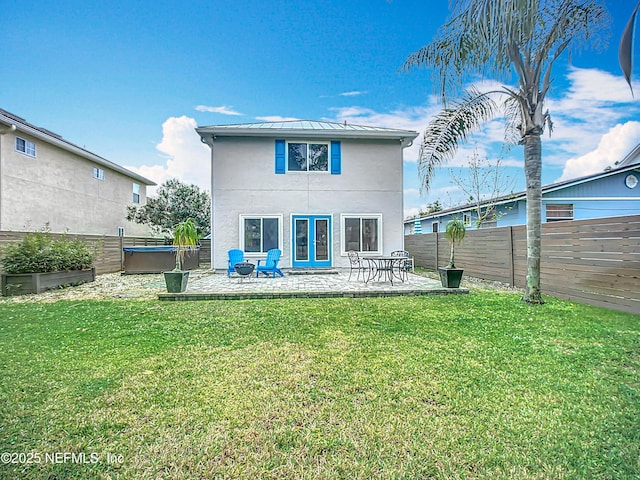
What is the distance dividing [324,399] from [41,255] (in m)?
9.64

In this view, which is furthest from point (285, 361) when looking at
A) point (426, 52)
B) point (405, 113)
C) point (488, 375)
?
point (405, 113)

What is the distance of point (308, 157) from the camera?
42.4 feet

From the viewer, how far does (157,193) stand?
18.4 m

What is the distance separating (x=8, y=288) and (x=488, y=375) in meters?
10.8

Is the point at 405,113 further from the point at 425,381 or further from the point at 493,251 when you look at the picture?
the point at 425,381

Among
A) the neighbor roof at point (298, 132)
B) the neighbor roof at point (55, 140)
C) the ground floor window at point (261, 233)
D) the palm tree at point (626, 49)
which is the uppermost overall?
the neighbor roof at point (55, 140)

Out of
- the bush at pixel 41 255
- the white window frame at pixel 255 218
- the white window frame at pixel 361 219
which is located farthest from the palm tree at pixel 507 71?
the bush at pixel 41 255

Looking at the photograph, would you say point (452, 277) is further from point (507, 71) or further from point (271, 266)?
point (271, 266)

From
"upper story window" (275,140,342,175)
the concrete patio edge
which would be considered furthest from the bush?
"upper story window" (275,140,342,175)

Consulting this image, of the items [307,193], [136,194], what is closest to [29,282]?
[307,193]

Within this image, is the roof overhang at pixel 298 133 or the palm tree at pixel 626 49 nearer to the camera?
the palm tree at pixel 626 49

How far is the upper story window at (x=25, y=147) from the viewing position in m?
12.6

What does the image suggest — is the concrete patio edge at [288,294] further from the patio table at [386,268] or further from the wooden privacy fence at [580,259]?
the wooden privacy fence at [580,259]

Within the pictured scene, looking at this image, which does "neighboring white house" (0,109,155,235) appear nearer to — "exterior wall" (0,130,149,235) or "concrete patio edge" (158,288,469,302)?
"exterior wall" (0,130,149,235)
